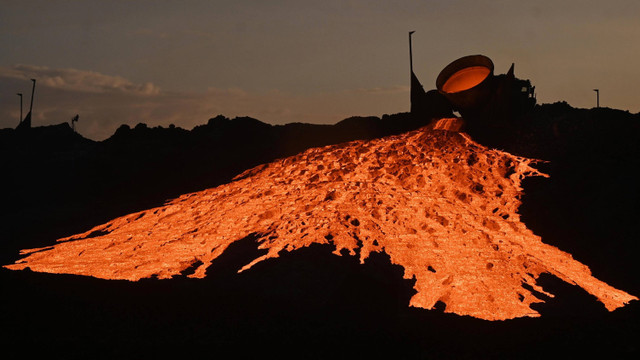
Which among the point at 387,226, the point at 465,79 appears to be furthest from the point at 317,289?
the point at 465,79

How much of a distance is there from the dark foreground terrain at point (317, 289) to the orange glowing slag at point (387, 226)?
13.1 inches

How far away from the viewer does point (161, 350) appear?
621cm

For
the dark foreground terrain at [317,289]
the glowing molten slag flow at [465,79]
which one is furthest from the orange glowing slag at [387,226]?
the glowing molten slag flow at [465,79]

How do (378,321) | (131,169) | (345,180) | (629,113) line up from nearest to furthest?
(378,321)
(345,180)
(629,113)
(131,169)

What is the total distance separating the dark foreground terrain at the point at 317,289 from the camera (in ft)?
21.2

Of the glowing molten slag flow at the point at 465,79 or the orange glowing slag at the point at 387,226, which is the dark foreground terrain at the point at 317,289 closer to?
the orange glowing slag at the point at 387,226

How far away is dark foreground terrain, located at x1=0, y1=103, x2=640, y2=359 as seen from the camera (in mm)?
6477

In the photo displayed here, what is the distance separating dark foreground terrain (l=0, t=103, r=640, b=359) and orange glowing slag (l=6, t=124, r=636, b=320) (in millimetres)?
332

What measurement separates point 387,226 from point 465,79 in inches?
217

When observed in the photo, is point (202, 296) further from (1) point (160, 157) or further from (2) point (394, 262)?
(1) point (160, 157)

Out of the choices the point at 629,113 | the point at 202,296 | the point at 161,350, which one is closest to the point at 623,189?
the point at 629,113

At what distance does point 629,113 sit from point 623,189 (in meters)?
4.21

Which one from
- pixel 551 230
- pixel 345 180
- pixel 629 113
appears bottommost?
pixel 551 230

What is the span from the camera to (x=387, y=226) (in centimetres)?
1035
